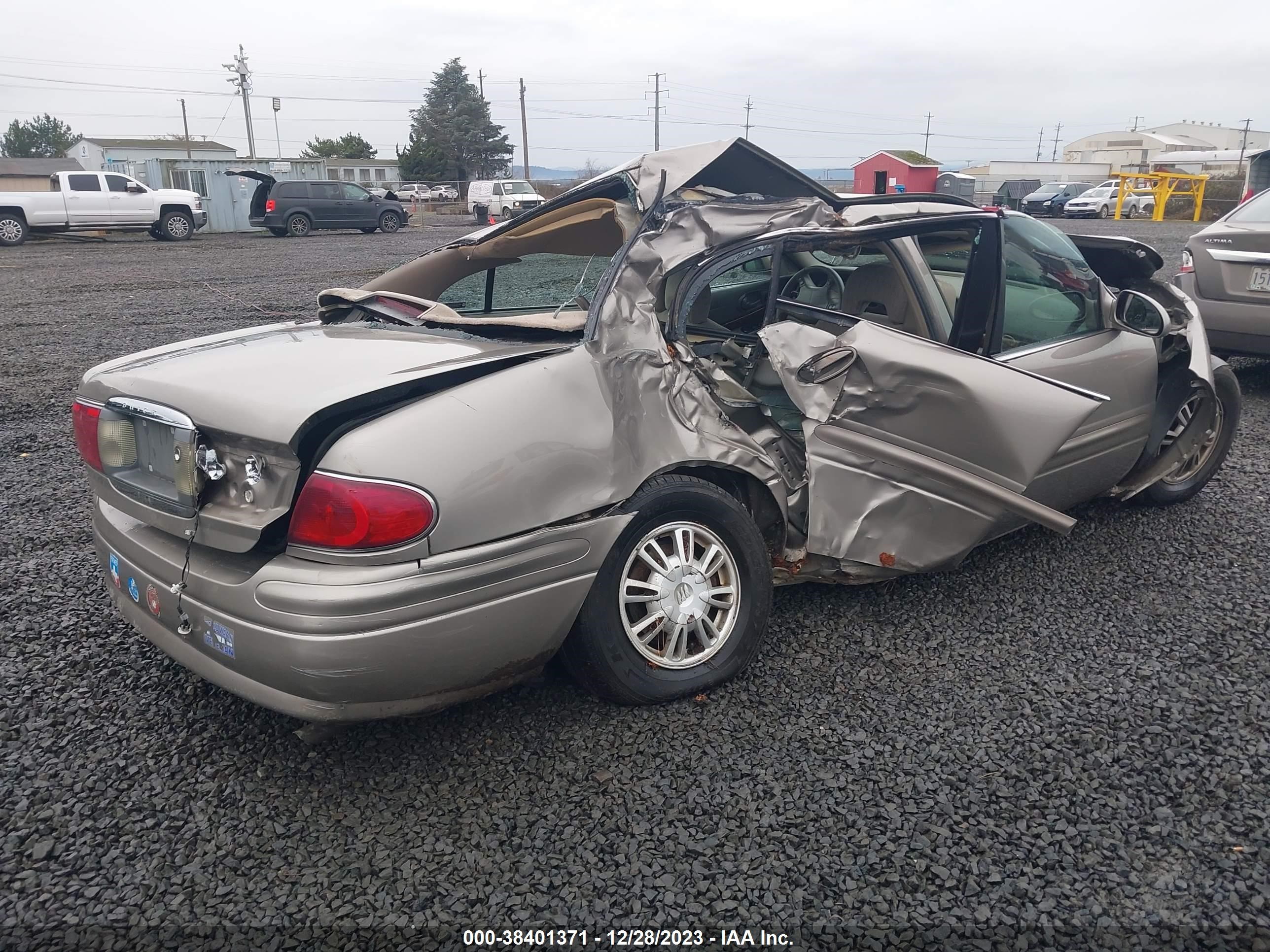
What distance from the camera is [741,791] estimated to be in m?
2.47

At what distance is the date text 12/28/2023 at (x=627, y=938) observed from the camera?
2008 millimetres

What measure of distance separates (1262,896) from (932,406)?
5.11ft

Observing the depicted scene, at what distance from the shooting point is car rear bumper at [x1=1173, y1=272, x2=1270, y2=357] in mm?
6078

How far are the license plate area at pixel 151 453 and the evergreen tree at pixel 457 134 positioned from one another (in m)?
70.7

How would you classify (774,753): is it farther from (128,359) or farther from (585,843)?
(128,359)

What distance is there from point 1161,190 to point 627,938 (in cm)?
4018

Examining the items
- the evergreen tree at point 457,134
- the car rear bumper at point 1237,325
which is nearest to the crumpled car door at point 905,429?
the car rear bumper at point 1237,325

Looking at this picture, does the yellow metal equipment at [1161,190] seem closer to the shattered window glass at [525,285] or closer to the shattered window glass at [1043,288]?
the shattered window glass at [1043,288]

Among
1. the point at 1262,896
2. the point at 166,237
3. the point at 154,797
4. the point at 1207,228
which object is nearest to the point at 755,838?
the point at 1262,896

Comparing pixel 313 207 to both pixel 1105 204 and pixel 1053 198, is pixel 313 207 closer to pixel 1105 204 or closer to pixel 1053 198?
pixel 1053 198

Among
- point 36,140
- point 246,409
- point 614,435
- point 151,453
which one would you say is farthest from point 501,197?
point 36,140

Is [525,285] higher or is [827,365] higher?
[525,285]

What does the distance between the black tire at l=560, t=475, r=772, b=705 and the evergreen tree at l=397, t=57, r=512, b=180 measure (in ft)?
233

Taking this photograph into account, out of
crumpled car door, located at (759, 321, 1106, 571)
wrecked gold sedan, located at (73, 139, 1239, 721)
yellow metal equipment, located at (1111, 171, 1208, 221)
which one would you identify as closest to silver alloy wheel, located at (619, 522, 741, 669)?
wrecked gold sedan, located at (73, 139, 1239, 721)
